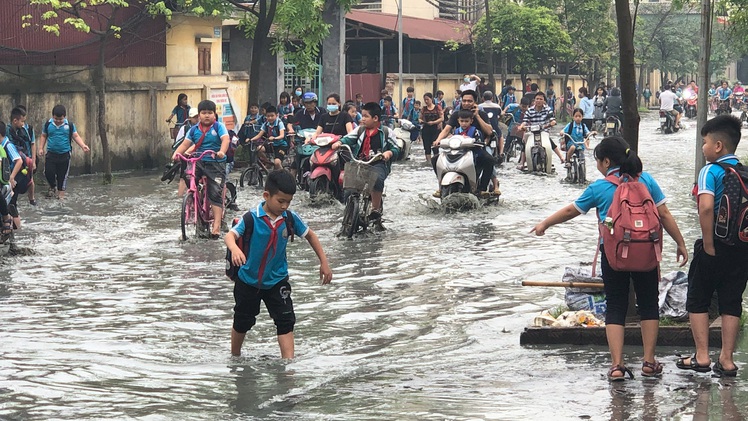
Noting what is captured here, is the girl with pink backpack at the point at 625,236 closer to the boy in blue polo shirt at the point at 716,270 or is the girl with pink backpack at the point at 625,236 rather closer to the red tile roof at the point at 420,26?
the boy in blue polo shirt at the point at 716,270

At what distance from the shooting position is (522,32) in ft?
159

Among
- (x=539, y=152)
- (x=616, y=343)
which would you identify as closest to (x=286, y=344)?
(x=616, y=343)

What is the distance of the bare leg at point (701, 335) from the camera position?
748 cm

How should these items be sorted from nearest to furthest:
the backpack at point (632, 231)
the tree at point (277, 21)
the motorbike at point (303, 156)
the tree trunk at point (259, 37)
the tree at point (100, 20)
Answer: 1. the backpack at point (632, 231)
2. the motorbike at point (303, 156)
3. the tree at point (100, 20)
4. the tree at point (277, 21)
5. the tree trunk at point (259, 37)

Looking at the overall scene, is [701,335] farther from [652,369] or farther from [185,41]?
[185,41]

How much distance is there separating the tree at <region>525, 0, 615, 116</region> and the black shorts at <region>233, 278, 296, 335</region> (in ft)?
151

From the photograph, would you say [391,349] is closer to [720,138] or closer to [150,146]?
[720,138]

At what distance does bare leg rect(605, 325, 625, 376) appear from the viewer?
734 cm

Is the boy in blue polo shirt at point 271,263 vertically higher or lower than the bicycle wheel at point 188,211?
higher

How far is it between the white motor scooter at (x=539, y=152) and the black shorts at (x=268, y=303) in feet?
54.4

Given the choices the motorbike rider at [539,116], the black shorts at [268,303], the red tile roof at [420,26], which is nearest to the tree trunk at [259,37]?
the motorbike rider at [539,116]

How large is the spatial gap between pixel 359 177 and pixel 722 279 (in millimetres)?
7679

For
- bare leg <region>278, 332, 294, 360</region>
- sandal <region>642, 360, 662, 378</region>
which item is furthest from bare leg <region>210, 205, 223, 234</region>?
sandal <region>642, 360, 662, 378</region>

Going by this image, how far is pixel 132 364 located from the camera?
819 centimetres
